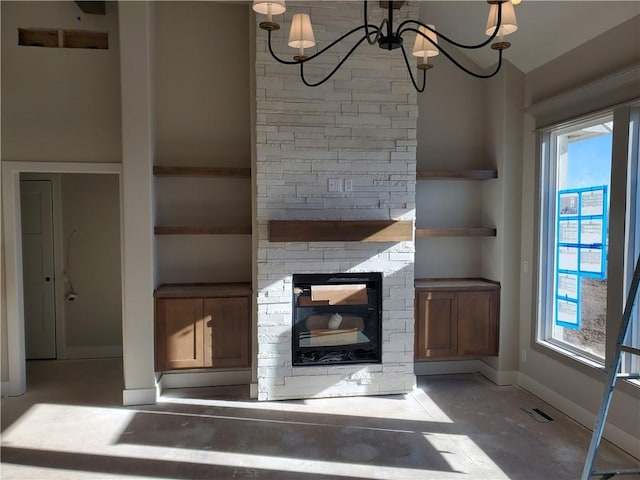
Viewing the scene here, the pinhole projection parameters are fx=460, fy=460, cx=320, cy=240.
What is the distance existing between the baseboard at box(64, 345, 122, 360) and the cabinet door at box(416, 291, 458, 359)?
10.9 ft

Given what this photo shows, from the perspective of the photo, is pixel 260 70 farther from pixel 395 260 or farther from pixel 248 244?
pixel 395 260

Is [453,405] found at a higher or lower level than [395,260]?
lower

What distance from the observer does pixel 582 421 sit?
11.3 feet

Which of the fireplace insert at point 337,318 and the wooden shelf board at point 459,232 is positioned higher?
the wooden shelf board at point 459,232

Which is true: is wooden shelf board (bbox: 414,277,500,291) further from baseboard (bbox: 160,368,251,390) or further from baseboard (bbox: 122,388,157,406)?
baseboard (bbox: 122,388,157,406)

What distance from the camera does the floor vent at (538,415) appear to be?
354 cm

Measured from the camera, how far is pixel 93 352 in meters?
5.13

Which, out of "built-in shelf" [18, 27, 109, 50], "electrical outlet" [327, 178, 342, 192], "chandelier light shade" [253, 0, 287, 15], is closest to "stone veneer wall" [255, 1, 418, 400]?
"electrical outlet" [327, 178, 342, 192]

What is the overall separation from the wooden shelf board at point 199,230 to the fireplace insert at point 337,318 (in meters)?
0.63

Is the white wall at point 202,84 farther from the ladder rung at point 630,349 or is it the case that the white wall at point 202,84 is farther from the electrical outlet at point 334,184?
the ladder rung at point 630,349

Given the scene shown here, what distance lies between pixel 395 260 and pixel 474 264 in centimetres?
110

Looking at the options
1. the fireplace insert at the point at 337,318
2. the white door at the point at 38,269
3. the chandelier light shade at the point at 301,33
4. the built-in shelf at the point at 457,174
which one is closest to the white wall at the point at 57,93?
the white door at the point at 38,269

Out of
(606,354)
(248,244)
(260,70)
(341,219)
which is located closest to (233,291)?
(248,244)

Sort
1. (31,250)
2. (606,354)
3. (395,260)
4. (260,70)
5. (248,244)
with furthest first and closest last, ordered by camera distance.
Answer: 1. (31,250)
2. (248,244)
3. (395,260)
4. (260,70)
5. (606,354)
